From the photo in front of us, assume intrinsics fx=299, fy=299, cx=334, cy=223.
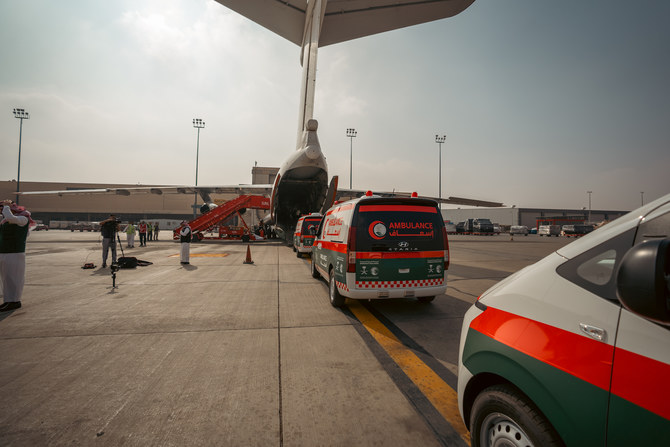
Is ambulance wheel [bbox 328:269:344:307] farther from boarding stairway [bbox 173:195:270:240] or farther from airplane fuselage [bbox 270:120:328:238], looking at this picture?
boarding stairway [bbox 173:195:270:240]

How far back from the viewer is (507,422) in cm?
164

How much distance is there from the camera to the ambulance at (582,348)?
1.10 m

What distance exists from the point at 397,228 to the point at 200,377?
3.61 metres

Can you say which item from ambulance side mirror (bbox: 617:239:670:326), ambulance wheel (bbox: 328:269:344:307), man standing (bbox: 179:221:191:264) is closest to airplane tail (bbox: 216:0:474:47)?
man standing (bbox: 179:221:191:264)

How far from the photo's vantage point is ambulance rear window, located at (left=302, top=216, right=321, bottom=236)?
13734 millimetres

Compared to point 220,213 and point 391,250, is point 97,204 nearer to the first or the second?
point 220,213

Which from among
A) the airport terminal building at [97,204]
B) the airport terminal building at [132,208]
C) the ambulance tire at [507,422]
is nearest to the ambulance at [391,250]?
the ambulance tire at [507,422]

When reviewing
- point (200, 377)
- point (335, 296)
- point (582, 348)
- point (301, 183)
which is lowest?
point (200, 377)

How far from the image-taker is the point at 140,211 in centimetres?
7444

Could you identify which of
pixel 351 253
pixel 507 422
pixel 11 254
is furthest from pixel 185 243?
pixel 507 422

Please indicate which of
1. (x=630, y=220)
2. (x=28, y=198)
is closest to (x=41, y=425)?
(x=630, y=220)

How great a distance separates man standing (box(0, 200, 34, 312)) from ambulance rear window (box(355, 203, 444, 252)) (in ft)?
20.6

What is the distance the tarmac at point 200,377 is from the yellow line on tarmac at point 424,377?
0.13 m

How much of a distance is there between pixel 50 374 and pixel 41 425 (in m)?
1.08
